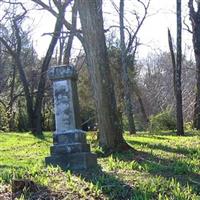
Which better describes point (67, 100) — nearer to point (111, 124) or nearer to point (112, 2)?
point (111, 124)

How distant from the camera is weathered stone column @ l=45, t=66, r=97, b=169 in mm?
10344

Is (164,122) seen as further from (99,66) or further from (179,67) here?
(99,66)

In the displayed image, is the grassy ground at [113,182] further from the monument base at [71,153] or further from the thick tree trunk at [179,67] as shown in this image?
the thick tree trunk at [179,67]

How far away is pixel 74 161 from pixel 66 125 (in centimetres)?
88

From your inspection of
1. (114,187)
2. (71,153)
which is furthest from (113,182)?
(71,153)

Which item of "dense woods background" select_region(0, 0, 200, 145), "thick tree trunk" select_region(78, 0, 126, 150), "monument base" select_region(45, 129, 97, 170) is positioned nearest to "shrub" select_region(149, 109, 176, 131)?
"dense woods background" select_region(0, 0, 200, 145)

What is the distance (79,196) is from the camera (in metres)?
7.45

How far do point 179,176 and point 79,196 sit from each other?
8.17 feet

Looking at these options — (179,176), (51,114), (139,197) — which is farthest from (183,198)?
(51,114)

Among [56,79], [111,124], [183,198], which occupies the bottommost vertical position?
[183,198]

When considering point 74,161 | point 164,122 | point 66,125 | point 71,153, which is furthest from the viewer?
point 164,122

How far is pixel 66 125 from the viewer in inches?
421

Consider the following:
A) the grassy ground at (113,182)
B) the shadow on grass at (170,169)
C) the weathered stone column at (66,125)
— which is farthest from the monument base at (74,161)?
the shadow on grass at (170,169)

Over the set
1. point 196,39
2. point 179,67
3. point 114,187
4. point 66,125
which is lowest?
→ point 114,187
